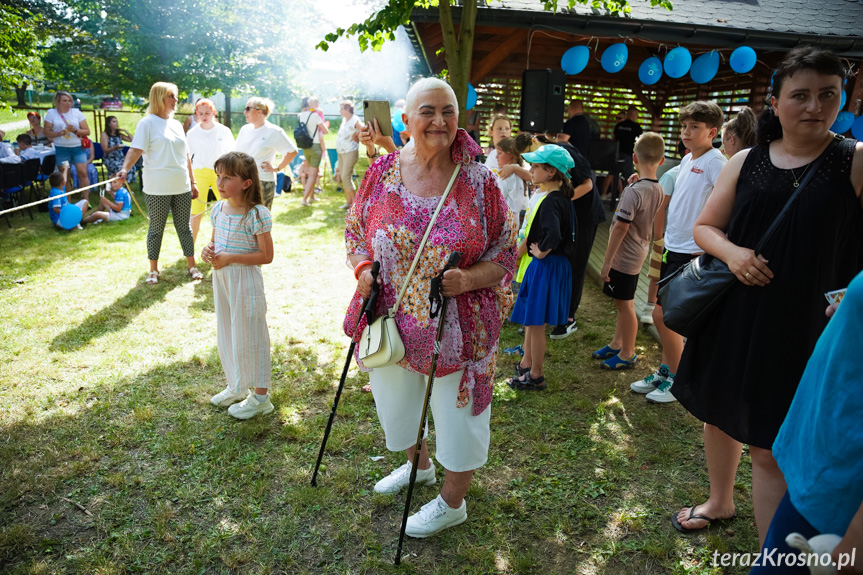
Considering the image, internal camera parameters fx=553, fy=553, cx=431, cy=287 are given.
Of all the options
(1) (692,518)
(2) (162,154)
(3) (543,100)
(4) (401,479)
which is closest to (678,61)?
(3) (543,100)

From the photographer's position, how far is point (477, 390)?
2275 millimetres

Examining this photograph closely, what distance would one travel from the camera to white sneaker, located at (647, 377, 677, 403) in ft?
12.5

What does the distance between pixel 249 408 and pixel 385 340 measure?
1779 millimetres

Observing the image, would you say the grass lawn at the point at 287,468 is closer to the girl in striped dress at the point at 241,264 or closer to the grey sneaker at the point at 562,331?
the grey sneaker at the point at 562,331

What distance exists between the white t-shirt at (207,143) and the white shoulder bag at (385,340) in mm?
4930

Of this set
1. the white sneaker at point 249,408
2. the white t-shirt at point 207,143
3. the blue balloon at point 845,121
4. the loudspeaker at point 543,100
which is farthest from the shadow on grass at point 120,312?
the blue balloon at point 845,121

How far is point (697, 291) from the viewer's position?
2.11m

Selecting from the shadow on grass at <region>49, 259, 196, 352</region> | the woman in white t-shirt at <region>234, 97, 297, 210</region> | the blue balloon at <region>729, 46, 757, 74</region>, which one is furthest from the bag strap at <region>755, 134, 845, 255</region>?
the blue balloon at <region>729, 46, 757, 74</region>

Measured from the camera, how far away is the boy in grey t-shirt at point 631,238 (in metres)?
3.91

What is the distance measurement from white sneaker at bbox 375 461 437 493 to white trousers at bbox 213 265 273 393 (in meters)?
1.09

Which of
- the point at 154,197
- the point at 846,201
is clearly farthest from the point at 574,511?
the point at 154,197

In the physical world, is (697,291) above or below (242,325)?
above

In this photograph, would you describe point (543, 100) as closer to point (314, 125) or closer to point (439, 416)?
point (314, 125)

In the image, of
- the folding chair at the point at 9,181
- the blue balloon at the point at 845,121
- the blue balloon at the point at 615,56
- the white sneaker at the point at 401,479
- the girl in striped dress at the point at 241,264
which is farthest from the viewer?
the folding chair at the point at 9,181
